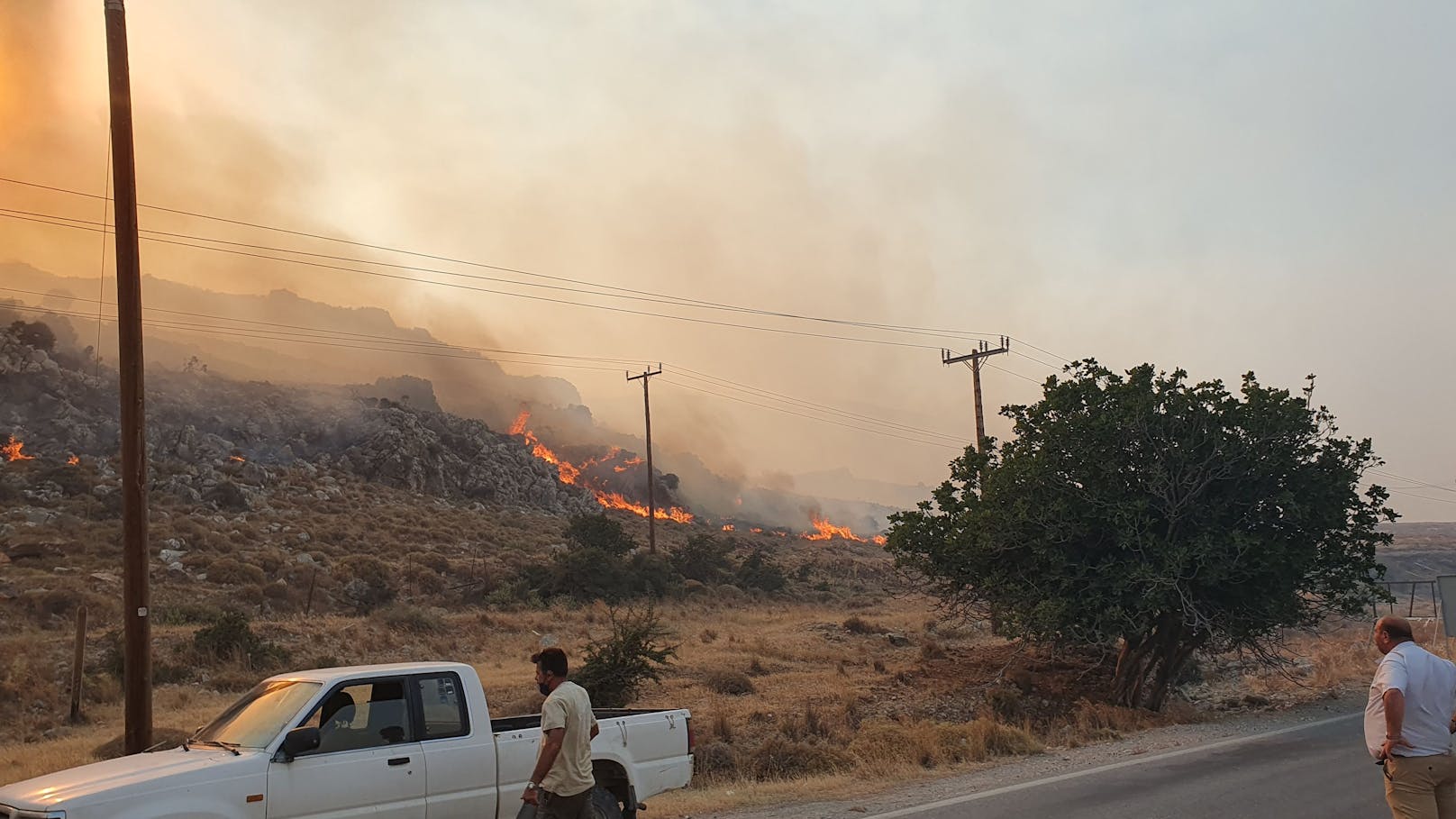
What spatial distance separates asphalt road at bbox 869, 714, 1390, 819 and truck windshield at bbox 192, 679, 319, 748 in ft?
18.3

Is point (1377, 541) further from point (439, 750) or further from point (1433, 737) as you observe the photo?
point (439, 750)

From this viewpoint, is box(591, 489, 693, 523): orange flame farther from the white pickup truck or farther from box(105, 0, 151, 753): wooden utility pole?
the white pickup truck

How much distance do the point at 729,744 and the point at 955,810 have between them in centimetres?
593

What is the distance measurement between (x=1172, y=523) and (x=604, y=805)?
542 inches

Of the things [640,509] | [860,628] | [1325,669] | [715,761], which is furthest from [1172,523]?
[640,509]

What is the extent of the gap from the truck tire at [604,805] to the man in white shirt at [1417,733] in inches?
216

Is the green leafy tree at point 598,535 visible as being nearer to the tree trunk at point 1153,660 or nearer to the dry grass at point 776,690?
the dry grass at point 776,690

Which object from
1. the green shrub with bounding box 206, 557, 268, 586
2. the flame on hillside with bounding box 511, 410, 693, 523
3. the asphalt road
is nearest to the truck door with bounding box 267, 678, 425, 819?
the asphalt road

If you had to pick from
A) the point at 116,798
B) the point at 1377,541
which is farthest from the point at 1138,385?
the point at 116,798

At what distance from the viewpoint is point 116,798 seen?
5797mm

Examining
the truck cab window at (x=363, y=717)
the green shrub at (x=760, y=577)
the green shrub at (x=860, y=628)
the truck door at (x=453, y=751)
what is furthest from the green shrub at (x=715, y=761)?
the green shrub at (x=760, y=577)

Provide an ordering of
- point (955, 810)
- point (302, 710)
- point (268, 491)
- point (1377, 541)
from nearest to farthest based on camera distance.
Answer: point (302, 710)
point (955, 810)
point (1377, 541)
point (268, 491)

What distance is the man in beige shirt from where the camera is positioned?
6.27 meters

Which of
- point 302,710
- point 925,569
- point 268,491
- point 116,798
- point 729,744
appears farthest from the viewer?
point 268,491
